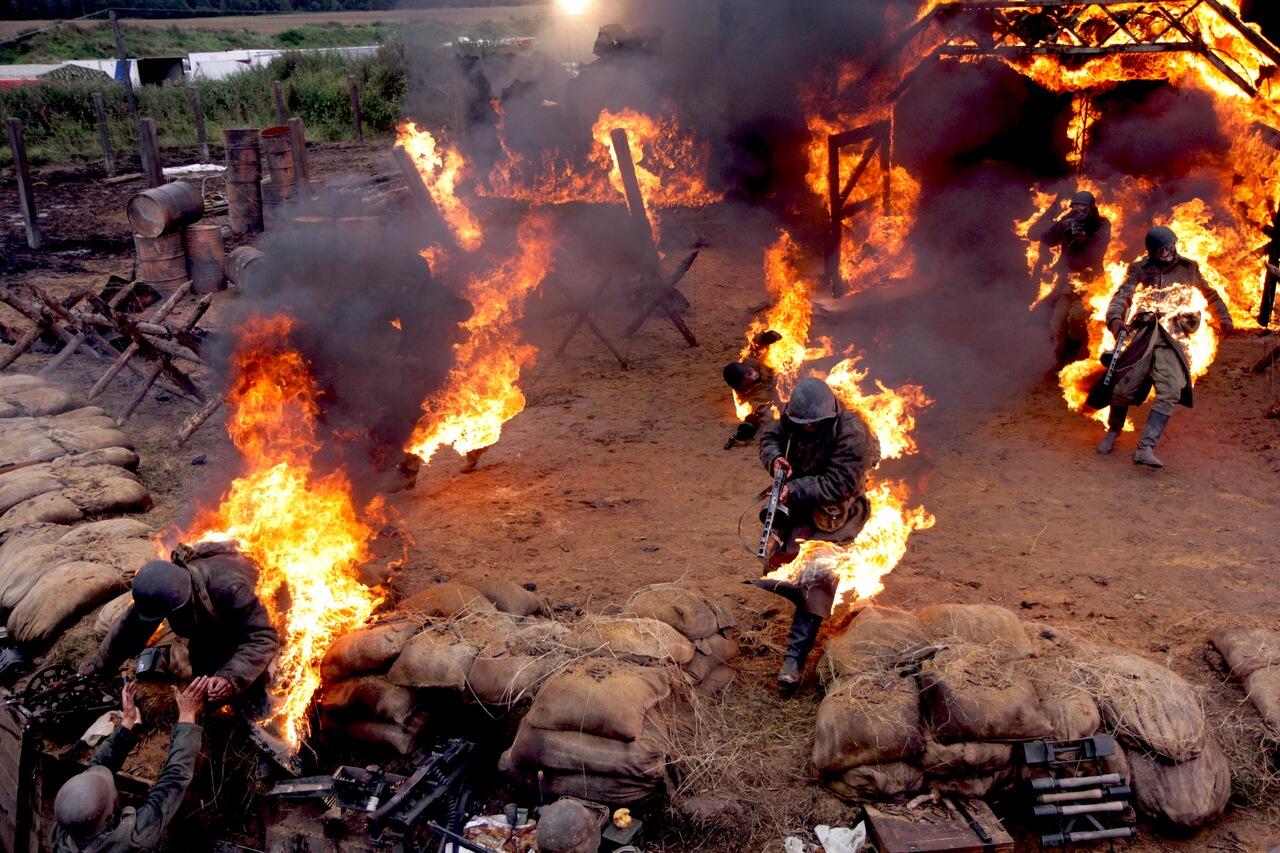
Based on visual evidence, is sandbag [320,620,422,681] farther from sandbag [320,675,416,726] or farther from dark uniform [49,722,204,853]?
dark uniform [49,722,204,853]

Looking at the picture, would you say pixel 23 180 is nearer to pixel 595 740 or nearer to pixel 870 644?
pixel 595 740

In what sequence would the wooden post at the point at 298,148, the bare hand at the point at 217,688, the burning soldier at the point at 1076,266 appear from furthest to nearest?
the wooden post at the point at 298,148 < the burning soldier at the point at 1076,266 < the bare hand at the point at 217,688

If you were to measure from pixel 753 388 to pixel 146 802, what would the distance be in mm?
6614

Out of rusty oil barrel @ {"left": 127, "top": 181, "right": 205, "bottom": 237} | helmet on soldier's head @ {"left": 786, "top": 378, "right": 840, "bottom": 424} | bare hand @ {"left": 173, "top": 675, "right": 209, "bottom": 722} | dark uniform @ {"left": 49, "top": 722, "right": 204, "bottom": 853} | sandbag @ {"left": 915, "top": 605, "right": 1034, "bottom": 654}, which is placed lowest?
dark uniform @ {"left": 49, "top": 722, "right": 204, "bottom": 853}

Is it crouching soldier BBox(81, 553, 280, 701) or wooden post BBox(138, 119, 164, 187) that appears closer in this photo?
crouching soldier BBox(81, 553, 280, 701)

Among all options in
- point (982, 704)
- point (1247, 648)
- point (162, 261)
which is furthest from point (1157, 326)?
point (162, 261)

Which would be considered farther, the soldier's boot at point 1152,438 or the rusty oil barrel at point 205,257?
the rusty oil barrel at point 205,257

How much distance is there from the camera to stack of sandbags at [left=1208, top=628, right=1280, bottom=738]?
16.8 ft

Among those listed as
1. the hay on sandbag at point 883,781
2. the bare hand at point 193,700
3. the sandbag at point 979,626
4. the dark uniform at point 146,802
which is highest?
the sandbag at point 979,626

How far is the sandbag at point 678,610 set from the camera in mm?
5883


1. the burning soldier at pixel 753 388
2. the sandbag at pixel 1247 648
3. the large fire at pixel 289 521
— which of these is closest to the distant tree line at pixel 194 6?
the burning soldier at pixel 753 388

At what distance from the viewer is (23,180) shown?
1639 cm

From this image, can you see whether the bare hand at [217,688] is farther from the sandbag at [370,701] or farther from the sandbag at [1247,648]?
the sandbag at [1247,648]

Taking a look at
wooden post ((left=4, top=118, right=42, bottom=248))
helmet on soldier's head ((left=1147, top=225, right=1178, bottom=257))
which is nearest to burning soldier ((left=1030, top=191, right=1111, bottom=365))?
helmet on soldier's head ((left=1147, top=225, right=1178, bottom=257))
